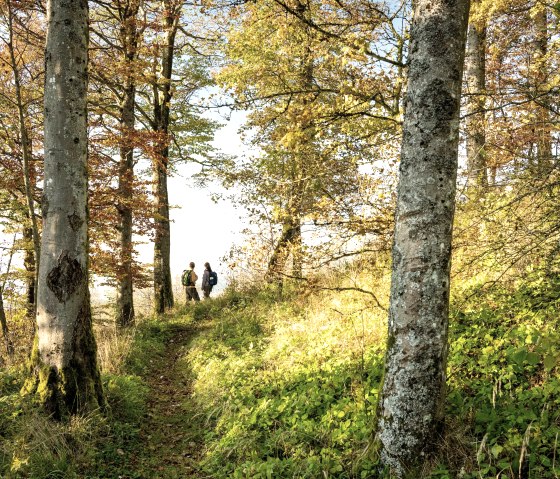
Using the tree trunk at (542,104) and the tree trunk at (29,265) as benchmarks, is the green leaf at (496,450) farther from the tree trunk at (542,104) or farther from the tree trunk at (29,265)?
the tree trunk at (29,265)

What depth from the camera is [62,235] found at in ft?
17.2

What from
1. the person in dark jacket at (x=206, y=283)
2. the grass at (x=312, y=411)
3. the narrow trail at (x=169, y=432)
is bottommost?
the narrow trail at (x=169, y=432)

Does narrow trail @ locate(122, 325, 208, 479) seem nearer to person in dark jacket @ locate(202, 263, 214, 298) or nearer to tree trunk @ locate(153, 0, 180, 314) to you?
tree trunk @ locate(153, 0, 180, 314)

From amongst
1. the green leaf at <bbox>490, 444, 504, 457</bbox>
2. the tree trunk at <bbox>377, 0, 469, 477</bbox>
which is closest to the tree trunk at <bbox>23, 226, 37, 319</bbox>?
the tree trunk at <bbox>377, 0, 469, 477</bbox>

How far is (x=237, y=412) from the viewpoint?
18.4ft

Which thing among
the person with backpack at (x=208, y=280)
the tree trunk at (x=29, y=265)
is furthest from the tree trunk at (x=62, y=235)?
the person with backpack at (x=208, y=280)

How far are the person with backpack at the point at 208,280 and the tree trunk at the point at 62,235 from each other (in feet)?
39.8

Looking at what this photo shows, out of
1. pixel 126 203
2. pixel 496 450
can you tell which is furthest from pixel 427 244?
pixel 126 203

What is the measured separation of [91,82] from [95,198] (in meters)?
4.15

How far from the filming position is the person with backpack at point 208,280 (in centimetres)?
1752

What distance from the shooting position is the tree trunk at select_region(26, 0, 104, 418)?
5191 mm

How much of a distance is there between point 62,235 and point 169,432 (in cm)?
312

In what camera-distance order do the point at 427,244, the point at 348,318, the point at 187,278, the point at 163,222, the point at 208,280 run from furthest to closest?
the point at 208,280 < the point at 187,278 < the point at 163,222 < the point at 348,318 < the point at 427,244

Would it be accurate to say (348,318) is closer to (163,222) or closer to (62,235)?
(62,235)
